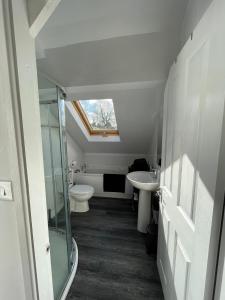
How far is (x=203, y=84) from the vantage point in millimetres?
705

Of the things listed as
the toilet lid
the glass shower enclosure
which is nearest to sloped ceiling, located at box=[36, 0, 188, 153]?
the glass shower enclosure

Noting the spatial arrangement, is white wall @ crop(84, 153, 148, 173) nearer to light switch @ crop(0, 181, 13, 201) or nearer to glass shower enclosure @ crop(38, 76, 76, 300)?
glass shower enclosure @ crop(38, 76, 76, 300)

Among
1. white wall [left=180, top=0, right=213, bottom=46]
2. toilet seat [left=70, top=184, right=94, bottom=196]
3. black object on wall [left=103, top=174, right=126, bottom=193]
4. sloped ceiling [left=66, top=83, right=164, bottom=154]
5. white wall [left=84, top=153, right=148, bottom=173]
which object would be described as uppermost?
white wall [left=180, top=0, right=213, bottom=46]

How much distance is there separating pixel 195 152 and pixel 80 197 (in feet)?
7.39

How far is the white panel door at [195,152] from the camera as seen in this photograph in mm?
599

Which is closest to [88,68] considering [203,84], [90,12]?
[90,12]

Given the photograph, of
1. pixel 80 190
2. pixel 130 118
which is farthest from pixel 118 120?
pixel 80 190

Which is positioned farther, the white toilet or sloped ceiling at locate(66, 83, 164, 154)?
the white toilet

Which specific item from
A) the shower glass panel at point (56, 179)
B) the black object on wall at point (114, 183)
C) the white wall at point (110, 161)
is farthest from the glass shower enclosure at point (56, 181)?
the white wall at point (110, 161)

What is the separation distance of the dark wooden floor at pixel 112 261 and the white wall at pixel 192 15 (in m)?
2.19

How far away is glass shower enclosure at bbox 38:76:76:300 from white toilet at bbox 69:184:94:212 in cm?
83

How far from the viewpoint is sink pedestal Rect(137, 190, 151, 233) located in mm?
2184

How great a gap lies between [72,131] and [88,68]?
1.60 m

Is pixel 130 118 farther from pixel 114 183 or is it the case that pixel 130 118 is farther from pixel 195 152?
pixel 195 152
